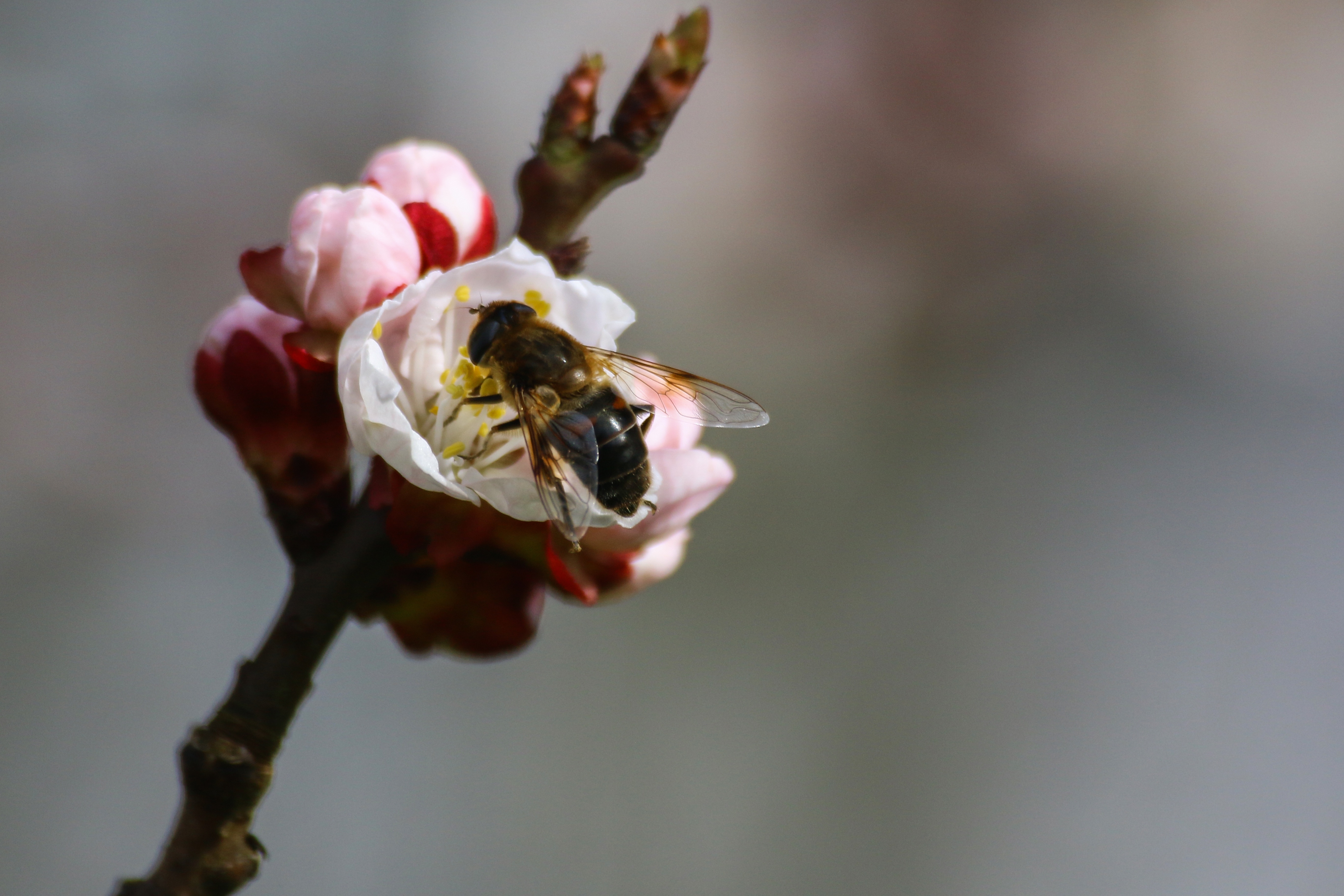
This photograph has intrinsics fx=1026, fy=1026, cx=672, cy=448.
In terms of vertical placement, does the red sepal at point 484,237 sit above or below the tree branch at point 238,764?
above

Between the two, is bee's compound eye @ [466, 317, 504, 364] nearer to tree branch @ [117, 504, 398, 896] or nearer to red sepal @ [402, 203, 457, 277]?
red sepal @ [402, 203, 457, 277]

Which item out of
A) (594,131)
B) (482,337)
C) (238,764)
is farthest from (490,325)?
(238,764)

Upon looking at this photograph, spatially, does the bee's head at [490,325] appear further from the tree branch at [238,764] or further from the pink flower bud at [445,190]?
the tree branch at [238,764]

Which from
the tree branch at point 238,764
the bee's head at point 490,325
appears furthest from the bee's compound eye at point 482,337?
the tree branch at point 238,764

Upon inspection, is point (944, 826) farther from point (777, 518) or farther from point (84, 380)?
point (84, 380)

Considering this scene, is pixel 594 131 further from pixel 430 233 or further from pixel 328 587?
pixel 328 587

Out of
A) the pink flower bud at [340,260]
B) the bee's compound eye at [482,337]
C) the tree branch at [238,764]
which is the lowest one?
the tree branch at [238,764]
